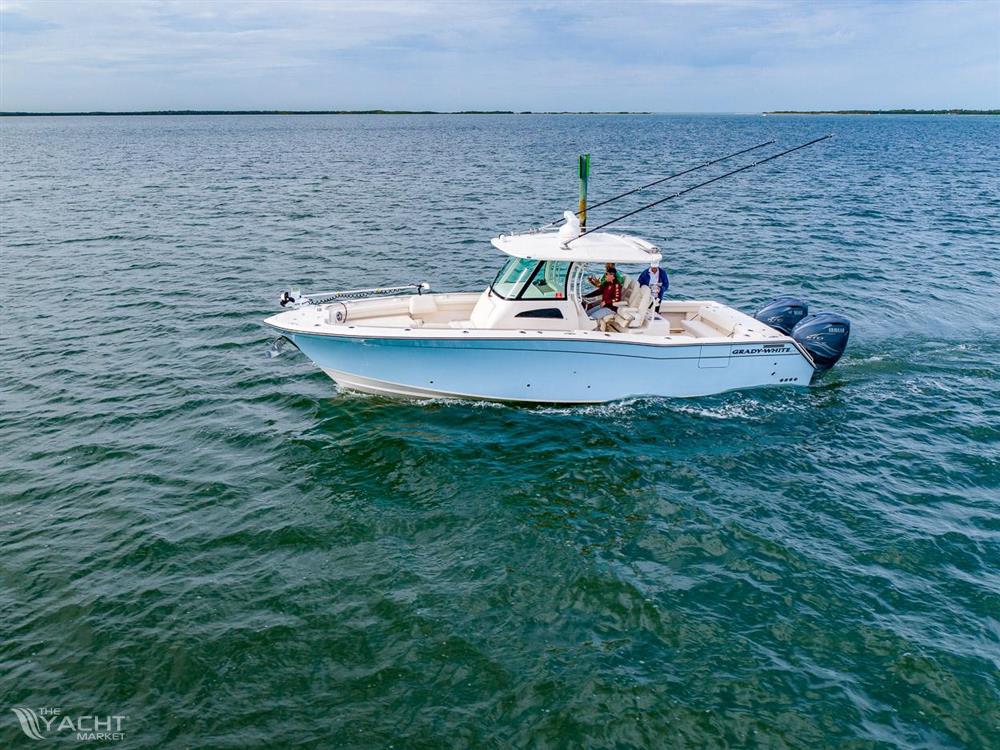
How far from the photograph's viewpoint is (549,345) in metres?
13.3

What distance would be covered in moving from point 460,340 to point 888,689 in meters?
8.70

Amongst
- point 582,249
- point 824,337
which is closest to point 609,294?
point 582,249

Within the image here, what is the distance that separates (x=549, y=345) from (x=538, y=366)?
0.53m

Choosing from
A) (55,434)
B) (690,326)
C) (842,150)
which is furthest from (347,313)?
(842,150)

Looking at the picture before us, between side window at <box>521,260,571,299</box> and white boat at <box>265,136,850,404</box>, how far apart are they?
2 centimetres

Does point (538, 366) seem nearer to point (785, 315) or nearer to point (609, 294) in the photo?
point (609, 294)

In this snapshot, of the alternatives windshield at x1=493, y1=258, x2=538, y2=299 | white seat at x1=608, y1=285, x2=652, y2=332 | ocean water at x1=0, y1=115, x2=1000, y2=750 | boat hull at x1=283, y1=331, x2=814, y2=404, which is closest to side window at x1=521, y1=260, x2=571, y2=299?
windshield at x1=493, y1=258, x2=538, y2=299

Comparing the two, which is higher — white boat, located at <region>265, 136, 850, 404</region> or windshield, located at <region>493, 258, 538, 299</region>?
windshield, located at <region>493, 258, 538, 299</region>

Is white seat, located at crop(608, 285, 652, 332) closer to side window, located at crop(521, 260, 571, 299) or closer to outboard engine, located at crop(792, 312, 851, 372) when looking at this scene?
side window, located at crop(521, 260, 571, 299)

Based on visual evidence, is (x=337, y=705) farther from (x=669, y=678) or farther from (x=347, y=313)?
(x=347, y=313)

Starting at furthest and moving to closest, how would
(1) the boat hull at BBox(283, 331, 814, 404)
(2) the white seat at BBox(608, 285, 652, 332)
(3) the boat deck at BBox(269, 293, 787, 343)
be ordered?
(2) the white seat at BBox(608, 285, 652, 332) → (3) the boat deck at BBox(269, 293, 787, 343) → (1) the boat hull at BBox(283, 331, 814, 404)

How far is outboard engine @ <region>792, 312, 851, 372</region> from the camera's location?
14914 millimetres

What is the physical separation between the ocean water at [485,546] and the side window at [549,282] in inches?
97.4

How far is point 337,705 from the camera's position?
7.45m
